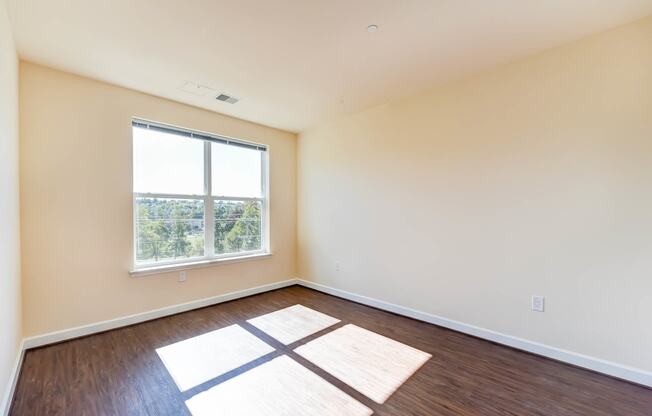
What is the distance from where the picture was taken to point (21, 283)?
2467 mm

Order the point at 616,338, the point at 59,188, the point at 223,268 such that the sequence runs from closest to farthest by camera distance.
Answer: the point at 616,338 < the point at 59,188 < the point at 223,268

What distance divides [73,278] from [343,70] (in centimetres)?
329

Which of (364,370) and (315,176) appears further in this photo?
(315,176)

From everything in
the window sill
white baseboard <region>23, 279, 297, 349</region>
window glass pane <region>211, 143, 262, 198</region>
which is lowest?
white baseboard <region>23, 279, 297, 349</region>

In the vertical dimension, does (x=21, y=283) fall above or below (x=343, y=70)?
below

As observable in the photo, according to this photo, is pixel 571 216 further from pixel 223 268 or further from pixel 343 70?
pixel 223 268

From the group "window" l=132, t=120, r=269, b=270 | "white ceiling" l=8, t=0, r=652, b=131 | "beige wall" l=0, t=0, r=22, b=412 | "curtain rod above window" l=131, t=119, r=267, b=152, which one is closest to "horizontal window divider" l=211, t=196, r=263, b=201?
"window" l=132, t=120, r=269, b=270

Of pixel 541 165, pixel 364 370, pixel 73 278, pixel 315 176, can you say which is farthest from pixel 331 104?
pixel 73 278

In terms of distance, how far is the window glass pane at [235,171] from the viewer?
389 cm

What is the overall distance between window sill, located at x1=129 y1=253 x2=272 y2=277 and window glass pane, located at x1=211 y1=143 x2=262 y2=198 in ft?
2.94

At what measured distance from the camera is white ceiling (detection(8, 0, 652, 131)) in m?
1.89

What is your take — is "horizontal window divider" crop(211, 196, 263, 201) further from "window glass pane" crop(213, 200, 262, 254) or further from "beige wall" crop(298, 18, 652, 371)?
"beige wall" crop(298, 18, 652, 371)

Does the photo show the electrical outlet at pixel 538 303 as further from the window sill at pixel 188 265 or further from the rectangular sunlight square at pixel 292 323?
the window sill at pixel 188 265

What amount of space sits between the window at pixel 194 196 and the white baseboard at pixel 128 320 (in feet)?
1.73
